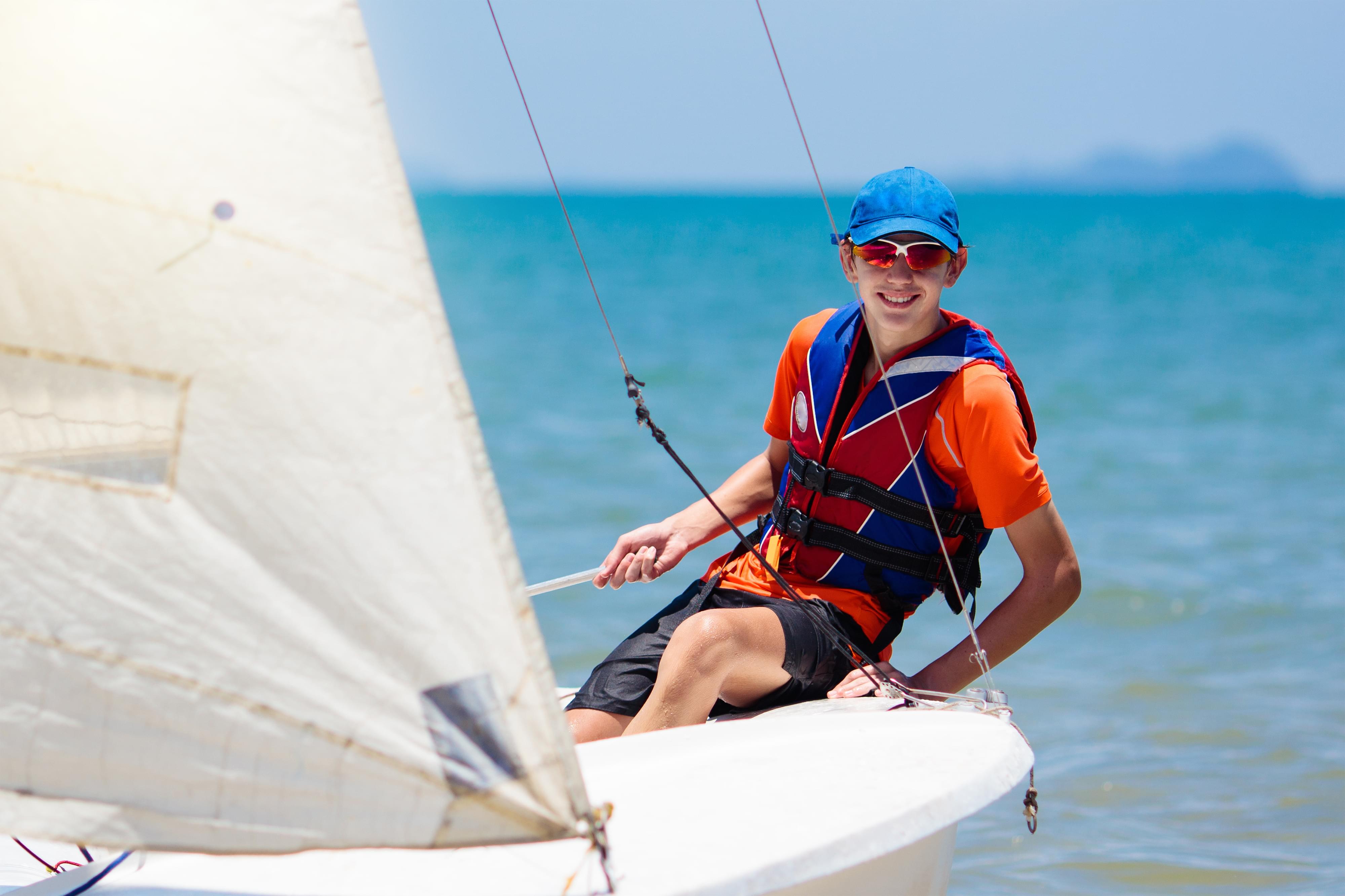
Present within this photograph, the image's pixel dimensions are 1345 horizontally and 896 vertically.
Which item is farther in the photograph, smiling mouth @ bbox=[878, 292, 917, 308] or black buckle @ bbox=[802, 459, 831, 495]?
black buckle @ bbox=[802, 459, 831, 495]

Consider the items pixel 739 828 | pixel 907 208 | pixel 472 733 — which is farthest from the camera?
pixel 907 208

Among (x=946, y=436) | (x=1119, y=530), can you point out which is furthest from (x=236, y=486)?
(x=1119, y=530)

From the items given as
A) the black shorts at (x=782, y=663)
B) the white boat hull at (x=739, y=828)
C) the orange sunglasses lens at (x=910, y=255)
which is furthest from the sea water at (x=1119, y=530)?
the orange sunglasses lens at (x=910, y=255)

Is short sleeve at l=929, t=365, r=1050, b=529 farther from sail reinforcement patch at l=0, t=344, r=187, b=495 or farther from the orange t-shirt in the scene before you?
sail reinforcement patch at l=0, t=344, r=187, b=495

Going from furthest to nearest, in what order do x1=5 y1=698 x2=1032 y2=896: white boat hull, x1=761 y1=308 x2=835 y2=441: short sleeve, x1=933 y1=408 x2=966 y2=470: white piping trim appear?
x1=761 y1=308 x2=835 y2=441: short sleeve, x1=933 y1=408 x2=966 y2=470: white piping trim, x1=5 y1=698 x2=1032 y2=896: white boat hull

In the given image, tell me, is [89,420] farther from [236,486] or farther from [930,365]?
[930,365]

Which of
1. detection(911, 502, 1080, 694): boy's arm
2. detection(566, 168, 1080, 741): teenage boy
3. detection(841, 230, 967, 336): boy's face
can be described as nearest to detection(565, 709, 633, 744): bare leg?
detection(566, 168, 1080, 741): teenage boy

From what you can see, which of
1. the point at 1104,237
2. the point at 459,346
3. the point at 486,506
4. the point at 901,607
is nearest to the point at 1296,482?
the point at 901,607

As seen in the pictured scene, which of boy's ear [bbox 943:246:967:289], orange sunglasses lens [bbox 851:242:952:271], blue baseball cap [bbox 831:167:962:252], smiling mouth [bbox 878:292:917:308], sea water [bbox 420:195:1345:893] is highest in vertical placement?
blue baseball cap [bbox 831:167:962:252]

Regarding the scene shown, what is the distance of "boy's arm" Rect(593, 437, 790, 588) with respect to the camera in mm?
2936

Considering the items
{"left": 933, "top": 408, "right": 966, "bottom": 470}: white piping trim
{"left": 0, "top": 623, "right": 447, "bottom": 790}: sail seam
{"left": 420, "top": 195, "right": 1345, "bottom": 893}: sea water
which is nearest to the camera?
{"left": 0, "top": 623, "right": 447, "bottom": 790}: sail seam

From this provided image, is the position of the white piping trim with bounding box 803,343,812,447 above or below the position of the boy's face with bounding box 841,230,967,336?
below

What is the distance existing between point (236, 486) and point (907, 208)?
5.49ft

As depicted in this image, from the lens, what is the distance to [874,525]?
2.80m
